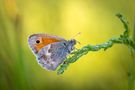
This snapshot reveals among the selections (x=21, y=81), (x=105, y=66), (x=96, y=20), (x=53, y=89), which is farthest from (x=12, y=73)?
(x=96, y=20)

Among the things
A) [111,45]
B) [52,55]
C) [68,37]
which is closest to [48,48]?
[52,55]

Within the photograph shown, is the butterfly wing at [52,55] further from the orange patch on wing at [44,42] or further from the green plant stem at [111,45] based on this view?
the green plant stem at [111,45]

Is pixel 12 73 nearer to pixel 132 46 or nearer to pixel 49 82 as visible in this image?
pixel 132 46

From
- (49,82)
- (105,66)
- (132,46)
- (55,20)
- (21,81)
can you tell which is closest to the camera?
(132,46)

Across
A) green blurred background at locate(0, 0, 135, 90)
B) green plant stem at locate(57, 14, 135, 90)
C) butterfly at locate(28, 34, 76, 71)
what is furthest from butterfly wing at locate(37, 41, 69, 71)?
green plant stem at locate(57, 14, 135, 90)

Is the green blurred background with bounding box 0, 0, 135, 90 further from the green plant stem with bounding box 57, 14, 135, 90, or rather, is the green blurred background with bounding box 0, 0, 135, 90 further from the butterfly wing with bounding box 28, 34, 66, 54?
the green plant stem with bounding box 57, 14, 135, 90

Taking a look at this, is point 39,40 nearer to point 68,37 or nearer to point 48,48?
point 48,48
